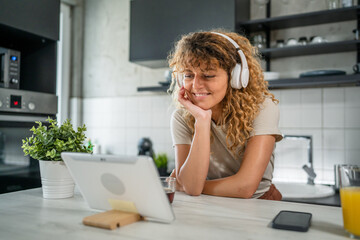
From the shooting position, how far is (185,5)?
8.31 ft

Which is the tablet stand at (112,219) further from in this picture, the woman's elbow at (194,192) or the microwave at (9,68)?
the microwave at (9,68)

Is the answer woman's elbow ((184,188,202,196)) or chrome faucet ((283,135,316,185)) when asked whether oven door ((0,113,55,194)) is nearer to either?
woman's elbow ((184,188,202,196))

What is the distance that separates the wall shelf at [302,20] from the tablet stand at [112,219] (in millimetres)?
1917

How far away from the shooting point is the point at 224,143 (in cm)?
138

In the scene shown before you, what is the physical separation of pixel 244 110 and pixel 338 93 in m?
1.37

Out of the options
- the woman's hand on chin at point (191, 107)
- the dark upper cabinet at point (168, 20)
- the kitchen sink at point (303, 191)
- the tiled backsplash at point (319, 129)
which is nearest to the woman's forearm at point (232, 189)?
the woman's hand on chin at point (191, 107)

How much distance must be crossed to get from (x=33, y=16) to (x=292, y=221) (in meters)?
1.72

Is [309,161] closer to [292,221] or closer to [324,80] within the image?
[324,80]

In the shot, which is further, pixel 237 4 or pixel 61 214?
pixel 237 4

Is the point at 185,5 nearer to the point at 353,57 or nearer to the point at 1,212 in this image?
the point at 353,57

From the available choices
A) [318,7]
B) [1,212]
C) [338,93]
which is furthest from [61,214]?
[318,7]

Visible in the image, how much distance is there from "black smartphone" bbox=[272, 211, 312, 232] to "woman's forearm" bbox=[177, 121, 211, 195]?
15.5 inches

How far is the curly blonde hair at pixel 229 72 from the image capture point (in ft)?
4.15

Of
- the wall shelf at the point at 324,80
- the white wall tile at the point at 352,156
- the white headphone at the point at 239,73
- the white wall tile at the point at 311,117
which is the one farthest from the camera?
the white wall tile at the point at 311,117
